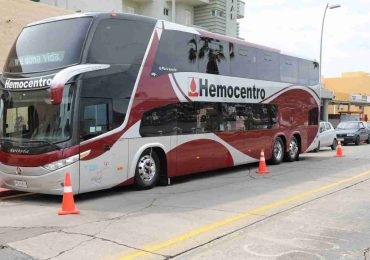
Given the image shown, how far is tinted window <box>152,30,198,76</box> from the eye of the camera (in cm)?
1173

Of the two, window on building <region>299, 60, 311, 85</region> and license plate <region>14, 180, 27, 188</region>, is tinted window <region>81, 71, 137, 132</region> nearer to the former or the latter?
license plate <region>14, 180, 27, 188</region>

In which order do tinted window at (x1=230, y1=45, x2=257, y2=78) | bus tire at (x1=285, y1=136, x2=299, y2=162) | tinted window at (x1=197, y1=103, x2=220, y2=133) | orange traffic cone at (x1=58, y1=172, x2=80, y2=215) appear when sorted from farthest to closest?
bus tire at (x1=285, y1=136, x2=299, y2=162) < tinted window at (x1=230, y1=45, x2=257, y2=78) < tinted window at (x1=197, y1=103, x2=220, y2=133) < orange traffic cone at (x1=58, y1=172, x2=80, y2=215)

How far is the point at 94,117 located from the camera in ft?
33.0

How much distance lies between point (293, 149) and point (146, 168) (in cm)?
878

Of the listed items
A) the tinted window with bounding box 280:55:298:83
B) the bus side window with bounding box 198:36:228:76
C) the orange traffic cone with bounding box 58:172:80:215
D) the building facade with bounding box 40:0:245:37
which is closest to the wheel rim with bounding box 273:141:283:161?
the tinted window with bounding box 280:55:298:83

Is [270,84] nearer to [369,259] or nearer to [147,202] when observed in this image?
[147,202]

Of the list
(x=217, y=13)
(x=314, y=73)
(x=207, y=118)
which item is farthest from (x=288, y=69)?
(x=217, y=13)

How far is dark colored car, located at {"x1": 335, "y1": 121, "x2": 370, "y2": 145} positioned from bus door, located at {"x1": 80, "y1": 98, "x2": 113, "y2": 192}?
23.4m

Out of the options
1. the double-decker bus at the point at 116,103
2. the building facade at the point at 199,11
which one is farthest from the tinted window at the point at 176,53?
the building facade at the point at 199,11

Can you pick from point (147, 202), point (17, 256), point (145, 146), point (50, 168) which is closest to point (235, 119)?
point (145, 146)

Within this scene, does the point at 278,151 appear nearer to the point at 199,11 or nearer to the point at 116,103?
the point at 116,103

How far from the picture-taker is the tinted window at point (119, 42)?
10.2 metres

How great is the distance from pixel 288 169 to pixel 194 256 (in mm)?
10426

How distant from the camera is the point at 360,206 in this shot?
9.30 meters
